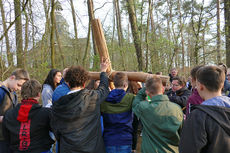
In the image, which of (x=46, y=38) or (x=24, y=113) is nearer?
(x=24, y=113)

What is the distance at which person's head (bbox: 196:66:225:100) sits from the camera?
4.67ft

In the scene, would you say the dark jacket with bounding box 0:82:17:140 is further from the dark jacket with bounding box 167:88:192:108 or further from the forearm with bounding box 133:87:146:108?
the dark jacket with bounding box 167:88:192:108

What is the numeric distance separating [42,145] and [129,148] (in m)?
1.25

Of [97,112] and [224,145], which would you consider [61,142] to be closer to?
[97,112]

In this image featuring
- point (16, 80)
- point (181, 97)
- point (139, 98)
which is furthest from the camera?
point (181, 97)

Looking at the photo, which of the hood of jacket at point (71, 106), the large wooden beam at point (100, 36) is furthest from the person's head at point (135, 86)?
the hood of jacket at point (71, 106)

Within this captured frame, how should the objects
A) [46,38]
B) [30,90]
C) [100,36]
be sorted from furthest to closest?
[46,38]
[100,36]
[30,90]

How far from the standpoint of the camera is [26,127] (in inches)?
78.9

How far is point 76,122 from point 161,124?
3.55 feet

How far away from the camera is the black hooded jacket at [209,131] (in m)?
1.23

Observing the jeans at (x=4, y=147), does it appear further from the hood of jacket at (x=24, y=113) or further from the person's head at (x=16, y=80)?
the person's head at (x=16, y=80)

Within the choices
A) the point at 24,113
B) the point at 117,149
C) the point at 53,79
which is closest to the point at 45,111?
the point at 24,113

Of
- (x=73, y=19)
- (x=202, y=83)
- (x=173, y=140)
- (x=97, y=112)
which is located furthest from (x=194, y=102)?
(x=73, y=19)

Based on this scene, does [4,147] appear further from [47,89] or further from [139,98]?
[139,98]
